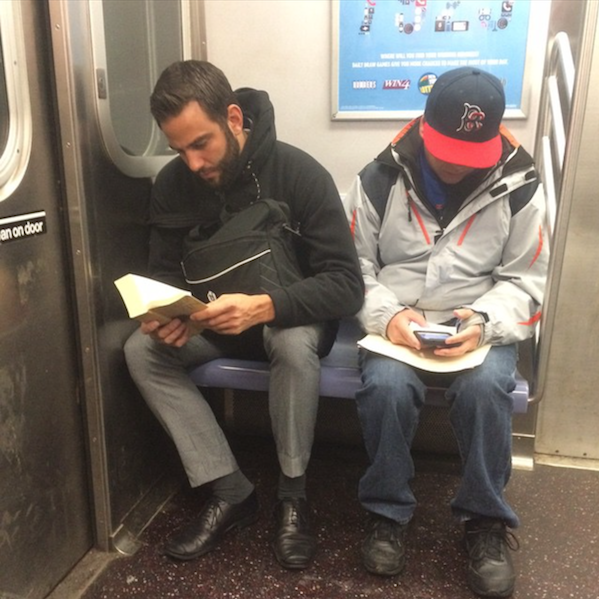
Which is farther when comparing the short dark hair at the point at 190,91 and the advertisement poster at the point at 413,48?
the advertisement poster at the point at 413,48

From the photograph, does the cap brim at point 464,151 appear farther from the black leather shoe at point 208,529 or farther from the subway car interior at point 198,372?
the black leather shoe at point 208,529

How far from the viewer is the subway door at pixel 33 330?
1474 mm

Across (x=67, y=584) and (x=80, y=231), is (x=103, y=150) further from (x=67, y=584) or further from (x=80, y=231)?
(x=67, y=584)

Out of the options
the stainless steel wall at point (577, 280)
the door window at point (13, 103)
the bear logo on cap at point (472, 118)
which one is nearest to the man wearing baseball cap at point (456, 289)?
the bear logo on cap at point (472, 118)

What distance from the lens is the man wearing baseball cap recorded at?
1703mm

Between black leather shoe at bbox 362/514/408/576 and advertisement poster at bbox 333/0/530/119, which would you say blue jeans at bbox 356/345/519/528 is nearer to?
black leather shoe at bbox 362/514/408/576

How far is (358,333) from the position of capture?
7.43 feet

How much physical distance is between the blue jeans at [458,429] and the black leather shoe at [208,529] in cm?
44

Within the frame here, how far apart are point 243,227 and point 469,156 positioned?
2.15 ft

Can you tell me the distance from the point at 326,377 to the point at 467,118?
826 millimetres

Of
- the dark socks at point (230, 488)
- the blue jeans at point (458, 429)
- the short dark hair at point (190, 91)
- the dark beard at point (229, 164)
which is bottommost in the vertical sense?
the dark socks at point (230, 488)

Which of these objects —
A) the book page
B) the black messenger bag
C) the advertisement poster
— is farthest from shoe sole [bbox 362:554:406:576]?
the advertisement poster

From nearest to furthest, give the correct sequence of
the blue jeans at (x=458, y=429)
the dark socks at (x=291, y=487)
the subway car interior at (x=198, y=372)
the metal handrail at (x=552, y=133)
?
the subway car interior at (x=198, y=372)
the blue jeans at (x=458, y=429)
the dark socks at (x=291, y=487)
the metal handrail at (x=552, y=133)

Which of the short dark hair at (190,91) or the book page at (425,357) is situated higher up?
the short dark hair at (190,91)
